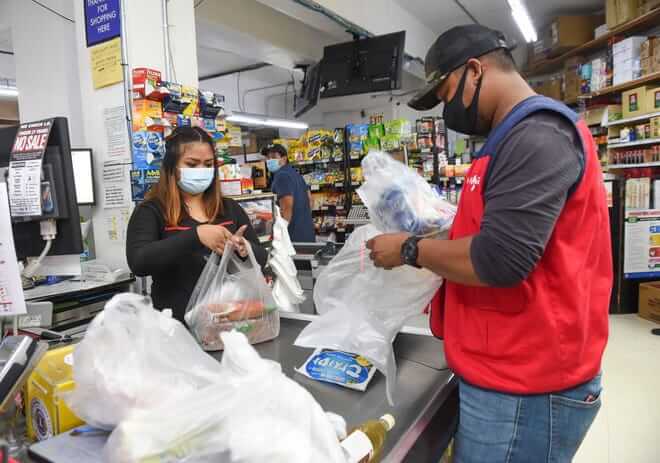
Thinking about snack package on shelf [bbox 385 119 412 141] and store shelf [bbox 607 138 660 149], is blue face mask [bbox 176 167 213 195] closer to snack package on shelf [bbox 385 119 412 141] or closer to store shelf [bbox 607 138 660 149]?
snack package on shelf [bbox 385 119 412 141]

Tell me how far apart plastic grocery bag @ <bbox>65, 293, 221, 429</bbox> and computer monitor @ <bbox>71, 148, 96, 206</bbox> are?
2.44 m

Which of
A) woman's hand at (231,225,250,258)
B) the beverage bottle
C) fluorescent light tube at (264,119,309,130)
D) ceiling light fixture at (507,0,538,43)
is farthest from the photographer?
fluorescent light tube at (264,119,309,130)

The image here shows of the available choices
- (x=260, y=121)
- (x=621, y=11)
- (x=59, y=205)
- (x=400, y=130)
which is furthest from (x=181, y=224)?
(x=260, y=121)

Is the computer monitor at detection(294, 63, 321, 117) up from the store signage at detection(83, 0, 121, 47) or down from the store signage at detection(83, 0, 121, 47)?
up

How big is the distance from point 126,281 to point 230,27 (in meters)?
3.73

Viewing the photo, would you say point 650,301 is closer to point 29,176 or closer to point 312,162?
point 312,162

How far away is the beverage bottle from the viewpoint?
0.74 m

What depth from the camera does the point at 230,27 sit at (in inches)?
213

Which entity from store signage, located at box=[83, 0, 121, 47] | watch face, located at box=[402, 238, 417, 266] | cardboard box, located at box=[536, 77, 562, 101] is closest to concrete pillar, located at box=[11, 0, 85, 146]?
store signage, located at box=[83, 0, 121, 47]

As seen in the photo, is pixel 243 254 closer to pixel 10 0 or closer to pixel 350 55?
pixel 10 0

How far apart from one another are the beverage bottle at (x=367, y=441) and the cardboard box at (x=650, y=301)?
5.04m

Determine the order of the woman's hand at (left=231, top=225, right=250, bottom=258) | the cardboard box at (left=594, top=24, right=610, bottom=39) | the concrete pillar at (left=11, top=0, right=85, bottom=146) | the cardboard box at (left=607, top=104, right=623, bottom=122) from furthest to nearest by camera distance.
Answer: the cardboard box at (left=594, top=24, right=610, bottom=39) < the cardboard box at (left=607, top=104, right=623, bottom=122) < the concrete pillar at (left=11, top=0, right=85, bottom=146) < the woman's hand at (left=231, top=225, right=250, bottom=258)

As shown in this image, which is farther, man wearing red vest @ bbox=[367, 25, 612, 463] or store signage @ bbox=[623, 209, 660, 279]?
store signage @ bbox=[623, 209, 660, 279]

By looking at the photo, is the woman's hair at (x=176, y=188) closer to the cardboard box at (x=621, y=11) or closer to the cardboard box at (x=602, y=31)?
the cardboard box at (x=621, y=11)
